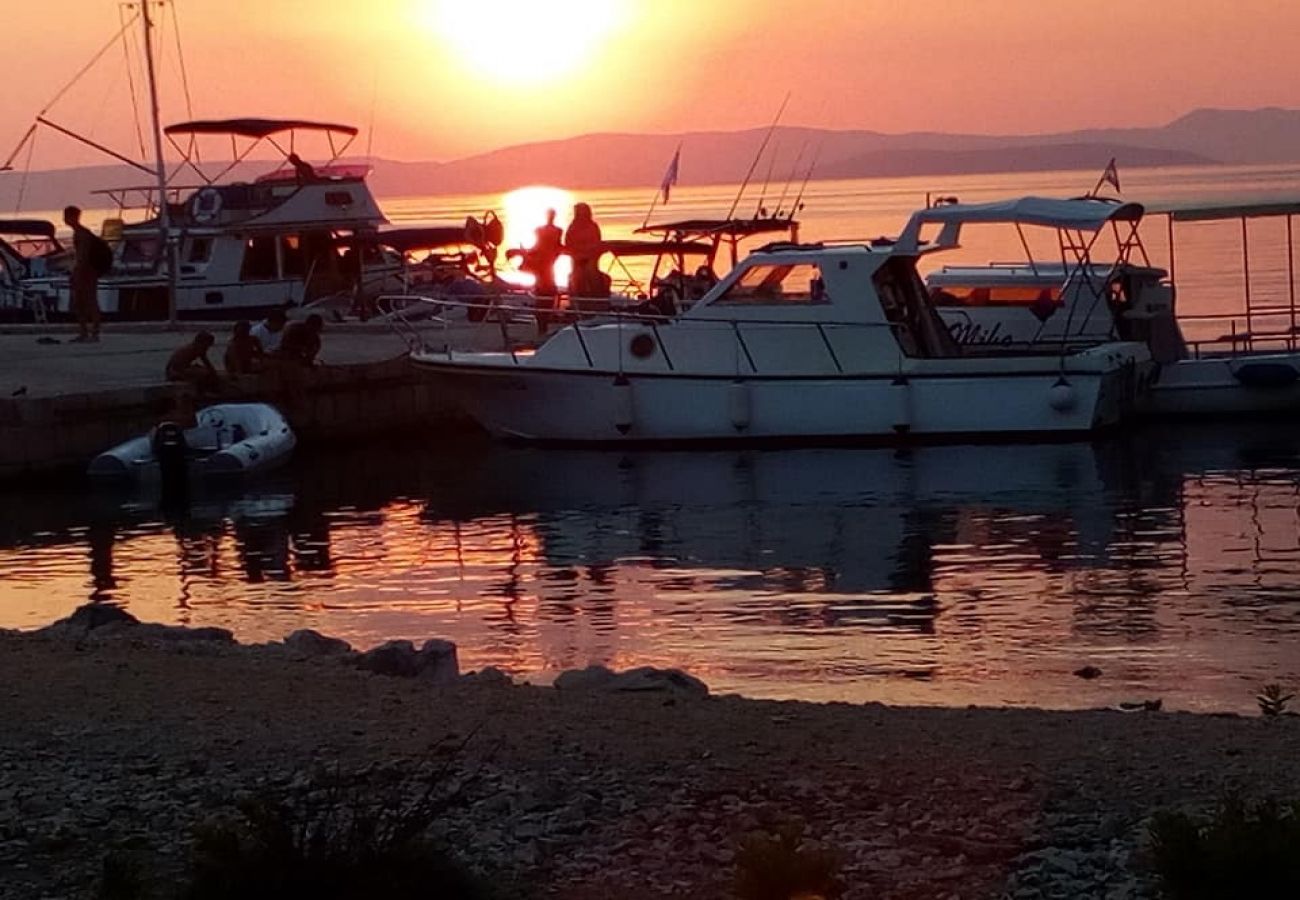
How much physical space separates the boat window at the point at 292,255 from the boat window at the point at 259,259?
18cm

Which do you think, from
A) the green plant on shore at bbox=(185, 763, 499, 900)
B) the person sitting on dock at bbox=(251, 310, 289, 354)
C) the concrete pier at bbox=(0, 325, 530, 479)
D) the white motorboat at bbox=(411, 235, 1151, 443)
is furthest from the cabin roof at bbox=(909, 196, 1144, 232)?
the green plant on shore at bbox=(185, 763, 499, 900)

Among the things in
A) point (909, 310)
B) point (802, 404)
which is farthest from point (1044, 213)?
point (802, 404)

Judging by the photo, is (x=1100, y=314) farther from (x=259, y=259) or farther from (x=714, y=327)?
(x=259, y=259)

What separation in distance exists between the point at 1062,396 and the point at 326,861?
1774 cm

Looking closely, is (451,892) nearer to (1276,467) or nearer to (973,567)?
(973,567)

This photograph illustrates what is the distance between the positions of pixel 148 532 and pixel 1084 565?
7.99m

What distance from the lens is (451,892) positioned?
5031mm

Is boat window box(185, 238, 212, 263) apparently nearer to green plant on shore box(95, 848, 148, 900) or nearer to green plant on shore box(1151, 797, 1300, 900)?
green plant on shore box(95, 848, 148, 900)

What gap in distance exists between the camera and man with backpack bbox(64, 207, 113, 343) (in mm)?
24812

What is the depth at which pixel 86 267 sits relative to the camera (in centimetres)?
2520

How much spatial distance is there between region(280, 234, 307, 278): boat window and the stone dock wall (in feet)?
32.9

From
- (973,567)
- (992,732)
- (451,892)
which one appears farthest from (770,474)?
(451,892)

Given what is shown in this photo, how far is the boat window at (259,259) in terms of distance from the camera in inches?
1319

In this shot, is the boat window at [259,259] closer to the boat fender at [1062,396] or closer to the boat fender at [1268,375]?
the boat fender at [1062,396]
